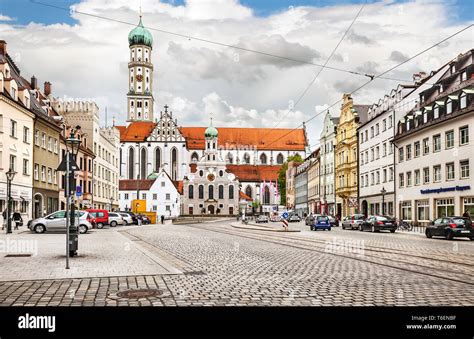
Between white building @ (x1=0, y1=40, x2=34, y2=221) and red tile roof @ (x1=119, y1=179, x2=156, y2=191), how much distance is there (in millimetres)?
75458

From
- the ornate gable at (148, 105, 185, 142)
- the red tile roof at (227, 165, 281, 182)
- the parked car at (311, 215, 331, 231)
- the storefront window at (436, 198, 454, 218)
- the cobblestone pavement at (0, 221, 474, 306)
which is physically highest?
the ornate gable at (148, 105, 185, 142)

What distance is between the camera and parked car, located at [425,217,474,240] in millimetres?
29281

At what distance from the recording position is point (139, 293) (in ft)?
30.0

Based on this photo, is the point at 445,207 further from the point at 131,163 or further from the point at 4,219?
the point at 131,163

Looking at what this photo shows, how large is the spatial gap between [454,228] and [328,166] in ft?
170

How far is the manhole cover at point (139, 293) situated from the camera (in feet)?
28.9

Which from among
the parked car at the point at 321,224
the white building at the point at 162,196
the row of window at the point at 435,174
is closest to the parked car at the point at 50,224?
the parked car at the point at 321,224

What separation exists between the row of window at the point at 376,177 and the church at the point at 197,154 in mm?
59547

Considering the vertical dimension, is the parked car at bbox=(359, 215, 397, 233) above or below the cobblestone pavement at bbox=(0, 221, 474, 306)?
below

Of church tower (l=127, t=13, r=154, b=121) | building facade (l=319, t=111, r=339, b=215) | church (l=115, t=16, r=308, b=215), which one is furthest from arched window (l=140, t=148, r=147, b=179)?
building facade (l=319, t=111, r=339, b=215)

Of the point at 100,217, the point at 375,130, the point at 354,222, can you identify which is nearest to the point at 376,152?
the point at 375,130

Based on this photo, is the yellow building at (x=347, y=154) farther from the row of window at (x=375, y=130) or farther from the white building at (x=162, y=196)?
the white building at (x=162, y=196)

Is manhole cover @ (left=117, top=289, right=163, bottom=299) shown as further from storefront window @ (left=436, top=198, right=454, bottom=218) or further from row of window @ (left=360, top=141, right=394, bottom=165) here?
row of window @ (left=360, top=141, right=394, bottom=165)
